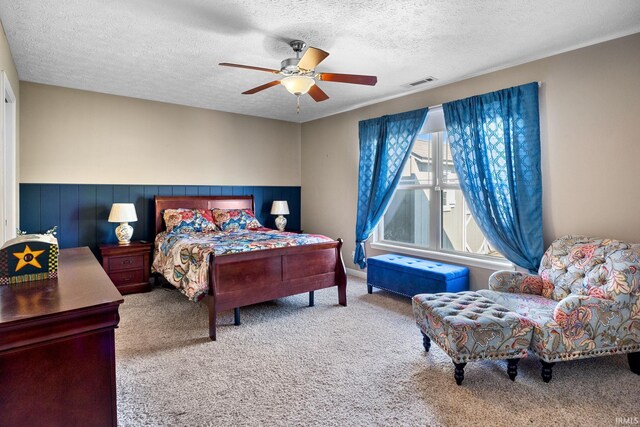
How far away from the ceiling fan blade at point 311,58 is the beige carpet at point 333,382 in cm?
224

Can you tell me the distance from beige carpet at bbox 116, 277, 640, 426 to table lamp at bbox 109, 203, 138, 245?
152cm

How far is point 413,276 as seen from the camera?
3.95 metres

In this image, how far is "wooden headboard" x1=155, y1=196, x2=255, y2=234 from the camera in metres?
4.89

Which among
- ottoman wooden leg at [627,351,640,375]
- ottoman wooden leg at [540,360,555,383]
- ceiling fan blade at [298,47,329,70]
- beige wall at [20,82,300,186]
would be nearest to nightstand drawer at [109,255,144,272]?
beige wall at [20,82,300,186]

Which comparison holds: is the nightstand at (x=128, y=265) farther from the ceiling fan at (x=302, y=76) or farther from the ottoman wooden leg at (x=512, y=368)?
the ottoman wooden leg at (x=512, y=368)

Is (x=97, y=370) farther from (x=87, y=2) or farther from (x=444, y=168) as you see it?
(x=444, y=168)

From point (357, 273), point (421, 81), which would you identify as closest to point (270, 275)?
point (357, 273)

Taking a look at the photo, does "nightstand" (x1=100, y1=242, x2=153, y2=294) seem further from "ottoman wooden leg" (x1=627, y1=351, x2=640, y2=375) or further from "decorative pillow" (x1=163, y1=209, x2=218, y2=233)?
"ottoman wooden leg" (x1=627, y1=351, x2=640, y2=375)

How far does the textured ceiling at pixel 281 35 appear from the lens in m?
2.46

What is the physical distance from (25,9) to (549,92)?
168 inches

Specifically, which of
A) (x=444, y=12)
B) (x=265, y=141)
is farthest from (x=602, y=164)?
(x=265, y=141)

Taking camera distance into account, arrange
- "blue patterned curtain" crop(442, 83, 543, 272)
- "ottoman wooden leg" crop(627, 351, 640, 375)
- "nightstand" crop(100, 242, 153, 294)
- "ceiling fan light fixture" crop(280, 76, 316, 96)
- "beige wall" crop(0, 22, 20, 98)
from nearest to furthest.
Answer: "ottoman wooden leg" crop(627, 351, 640, 375), "beige wall" crop(0, 22, 20, 98), "ceiling fan light fixture" crop(280, 76, 316, 96), "blue patterned curtain" crop(442, 83, 543, 272), "nightstand" crop(100, 242, 153, 294)

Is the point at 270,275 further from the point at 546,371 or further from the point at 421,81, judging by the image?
the point at 421,81

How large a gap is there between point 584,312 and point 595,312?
0.08 m
